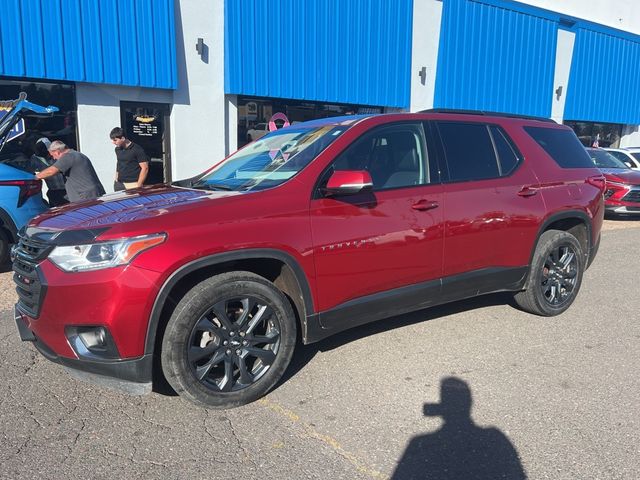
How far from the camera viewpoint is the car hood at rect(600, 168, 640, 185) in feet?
36.4

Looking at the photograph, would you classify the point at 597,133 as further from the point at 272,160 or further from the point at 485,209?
the point at 272,160

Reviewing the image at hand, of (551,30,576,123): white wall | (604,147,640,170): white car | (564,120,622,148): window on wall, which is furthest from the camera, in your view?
(564,120,622,148): window on wall

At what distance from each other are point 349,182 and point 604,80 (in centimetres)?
2168

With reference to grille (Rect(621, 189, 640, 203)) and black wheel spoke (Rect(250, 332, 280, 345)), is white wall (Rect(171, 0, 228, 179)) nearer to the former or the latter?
black wheel spoke (Rect(250, 332, 280, 345))

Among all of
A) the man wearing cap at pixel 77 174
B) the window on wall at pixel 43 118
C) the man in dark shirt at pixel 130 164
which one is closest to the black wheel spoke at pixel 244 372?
the man wearing cap at pixel 77 174

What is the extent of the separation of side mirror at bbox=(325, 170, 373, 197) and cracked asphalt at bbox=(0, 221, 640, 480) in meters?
1.32

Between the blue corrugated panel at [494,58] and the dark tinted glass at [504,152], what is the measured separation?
11498mm

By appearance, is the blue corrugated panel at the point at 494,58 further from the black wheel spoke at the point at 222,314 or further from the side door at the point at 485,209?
the black wheel spoke at the point at 222,314

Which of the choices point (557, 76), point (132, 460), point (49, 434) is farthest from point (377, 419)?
point (557, 76)

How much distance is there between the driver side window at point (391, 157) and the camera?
3.64 metres

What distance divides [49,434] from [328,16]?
39.2 feet

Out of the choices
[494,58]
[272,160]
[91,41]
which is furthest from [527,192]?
[494,58]

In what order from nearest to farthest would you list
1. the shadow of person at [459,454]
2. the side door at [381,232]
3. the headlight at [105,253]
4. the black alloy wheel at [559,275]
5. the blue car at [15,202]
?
the shadow of person at [459,454], the headlight at [105,253], the side door at [381,232], the black alloy wheel at [559,275], the blue car at [15,202]

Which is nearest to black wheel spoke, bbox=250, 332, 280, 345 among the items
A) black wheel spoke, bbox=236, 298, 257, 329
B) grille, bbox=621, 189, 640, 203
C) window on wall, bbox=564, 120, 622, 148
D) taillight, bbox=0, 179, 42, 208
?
black wheel spoke, bbox=236, 298, 257, 329
